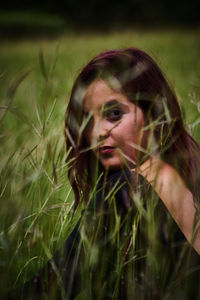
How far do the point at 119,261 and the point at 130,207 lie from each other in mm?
111

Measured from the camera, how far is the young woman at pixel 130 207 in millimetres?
545

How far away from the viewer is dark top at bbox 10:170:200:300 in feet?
1.78

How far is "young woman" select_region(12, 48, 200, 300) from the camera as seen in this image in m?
0.55

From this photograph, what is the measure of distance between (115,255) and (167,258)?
106 mm

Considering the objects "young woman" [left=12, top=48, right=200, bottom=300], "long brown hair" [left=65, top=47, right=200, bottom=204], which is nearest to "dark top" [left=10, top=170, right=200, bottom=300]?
"young woman" [left=12, top=48, right=200, bottom=300]

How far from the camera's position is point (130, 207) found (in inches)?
23.0

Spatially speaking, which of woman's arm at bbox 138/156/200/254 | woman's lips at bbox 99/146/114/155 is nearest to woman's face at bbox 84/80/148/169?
woman's lips at bbox 99/146/114/155

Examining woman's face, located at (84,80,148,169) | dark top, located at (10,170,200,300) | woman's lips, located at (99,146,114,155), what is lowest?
dark top, located at (10,170,200,300)

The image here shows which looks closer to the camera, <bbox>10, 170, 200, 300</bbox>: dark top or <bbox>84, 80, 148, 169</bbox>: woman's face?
<bbox>10, 170, 200, 300</bbox>: dark top

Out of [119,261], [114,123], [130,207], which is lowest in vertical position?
[119,261]

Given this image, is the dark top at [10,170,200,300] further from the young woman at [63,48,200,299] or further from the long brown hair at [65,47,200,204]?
the long brown hair at [65,47,200,204]

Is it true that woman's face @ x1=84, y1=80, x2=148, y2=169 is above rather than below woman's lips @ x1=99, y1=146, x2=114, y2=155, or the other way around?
above

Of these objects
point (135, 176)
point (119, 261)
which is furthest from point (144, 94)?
point (119, 261)

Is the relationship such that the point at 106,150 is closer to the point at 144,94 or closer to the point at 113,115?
the point at 113,115
